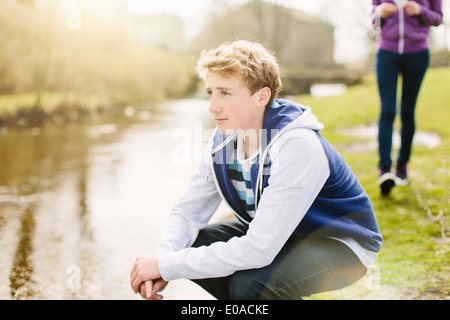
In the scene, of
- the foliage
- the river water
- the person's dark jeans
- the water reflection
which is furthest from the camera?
the foliage

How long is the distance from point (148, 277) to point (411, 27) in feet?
9.45

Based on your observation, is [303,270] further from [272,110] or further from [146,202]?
[146,202]

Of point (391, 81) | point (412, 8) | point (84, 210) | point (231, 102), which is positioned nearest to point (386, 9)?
point (412, 8)

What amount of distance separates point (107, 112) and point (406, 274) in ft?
45.1

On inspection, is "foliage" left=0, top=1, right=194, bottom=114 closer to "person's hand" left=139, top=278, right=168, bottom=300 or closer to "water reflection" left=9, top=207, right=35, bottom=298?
"water reflection" left=9, top=207, right=35, bottom=298

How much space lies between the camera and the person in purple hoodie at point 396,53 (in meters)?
3.56

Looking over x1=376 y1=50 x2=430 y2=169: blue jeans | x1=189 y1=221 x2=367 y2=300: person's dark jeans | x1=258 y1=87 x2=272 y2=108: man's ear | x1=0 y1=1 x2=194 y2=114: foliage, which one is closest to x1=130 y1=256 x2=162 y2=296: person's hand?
x1=189 y1=221 x2=367 y2=300: person's dark jeans

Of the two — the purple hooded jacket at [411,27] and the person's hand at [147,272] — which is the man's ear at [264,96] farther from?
the purple hooded jacket at [411,27]

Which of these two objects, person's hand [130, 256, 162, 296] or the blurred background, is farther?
the blurred background

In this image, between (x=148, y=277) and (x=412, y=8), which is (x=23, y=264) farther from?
(x=412, y=8)

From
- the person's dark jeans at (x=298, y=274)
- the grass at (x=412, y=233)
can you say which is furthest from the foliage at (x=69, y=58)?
the person's dark jeans at (x=298, y=274)

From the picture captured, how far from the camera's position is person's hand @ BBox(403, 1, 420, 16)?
3.46m

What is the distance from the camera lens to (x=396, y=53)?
3.62 metres
